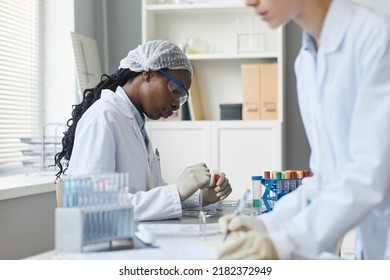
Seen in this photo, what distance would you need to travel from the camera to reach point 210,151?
3.93 metres

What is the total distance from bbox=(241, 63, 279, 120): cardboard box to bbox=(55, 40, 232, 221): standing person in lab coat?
1511mm

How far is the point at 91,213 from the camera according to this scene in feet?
4.35

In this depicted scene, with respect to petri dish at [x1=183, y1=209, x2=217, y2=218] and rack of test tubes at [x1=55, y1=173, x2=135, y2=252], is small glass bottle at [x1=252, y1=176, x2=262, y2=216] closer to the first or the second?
petri dish at [x1=183, y1=209, x2=217, y2=218]

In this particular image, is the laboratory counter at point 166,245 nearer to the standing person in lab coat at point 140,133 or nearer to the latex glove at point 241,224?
the latex glove at point 241,224

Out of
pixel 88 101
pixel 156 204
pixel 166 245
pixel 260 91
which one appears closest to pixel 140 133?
pixel 88 101

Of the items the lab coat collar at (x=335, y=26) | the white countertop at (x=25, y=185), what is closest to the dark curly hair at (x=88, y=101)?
the white countertop at (x=25, y=185)

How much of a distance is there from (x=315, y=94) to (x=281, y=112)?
250 cm

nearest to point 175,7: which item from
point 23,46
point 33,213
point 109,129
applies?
point 23,46

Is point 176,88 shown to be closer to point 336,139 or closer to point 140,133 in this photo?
point 140,133

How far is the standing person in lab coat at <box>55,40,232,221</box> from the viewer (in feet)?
6.51

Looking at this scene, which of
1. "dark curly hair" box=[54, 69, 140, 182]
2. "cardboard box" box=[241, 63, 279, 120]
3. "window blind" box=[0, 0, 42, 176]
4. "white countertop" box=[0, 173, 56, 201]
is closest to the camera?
"dark curly hair" box=[54, 69, 140, 182]

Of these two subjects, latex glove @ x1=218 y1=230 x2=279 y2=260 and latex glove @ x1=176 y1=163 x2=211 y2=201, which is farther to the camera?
latex glove @ x1=176 y1=163 x2=211 y2=201

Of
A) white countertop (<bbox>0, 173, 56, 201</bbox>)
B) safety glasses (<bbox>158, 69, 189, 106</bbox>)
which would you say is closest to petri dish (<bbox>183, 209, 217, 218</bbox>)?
safety glasses (<bbox>158, 69, 189, 106</bbox>)

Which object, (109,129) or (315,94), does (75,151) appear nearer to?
(109,129)
